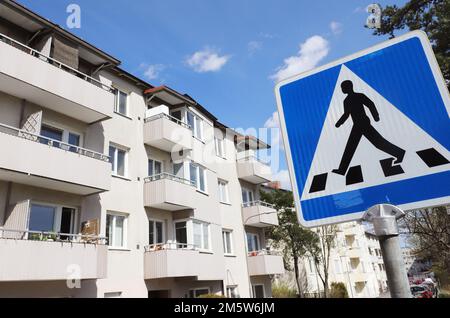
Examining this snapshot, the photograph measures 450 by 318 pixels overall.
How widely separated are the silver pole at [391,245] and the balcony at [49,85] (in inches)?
572

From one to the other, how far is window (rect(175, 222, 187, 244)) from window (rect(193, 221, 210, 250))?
61 centimetres

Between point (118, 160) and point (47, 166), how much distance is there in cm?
555

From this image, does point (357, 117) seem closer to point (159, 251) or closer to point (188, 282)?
→ point (159, 251)

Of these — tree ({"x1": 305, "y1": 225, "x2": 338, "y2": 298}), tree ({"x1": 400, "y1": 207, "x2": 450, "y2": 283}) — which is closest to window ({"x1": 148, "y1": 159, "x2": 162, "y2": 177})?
tree ({"x1": 400, "y1": 207, "x2": 450, "y2": 283})

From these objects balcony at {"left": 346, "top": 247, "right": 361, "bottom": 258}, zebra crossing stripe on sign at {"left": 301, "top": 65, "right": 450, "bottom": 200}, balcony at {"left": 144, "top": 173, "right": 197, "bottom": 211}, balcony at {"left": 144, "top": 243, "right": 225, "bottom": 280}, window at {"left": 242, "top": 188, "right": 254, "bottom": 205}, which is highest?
window at {"left": 242, "top": 188, "right": 254, "bottom": 205}

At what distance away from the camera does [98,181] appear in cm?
1506

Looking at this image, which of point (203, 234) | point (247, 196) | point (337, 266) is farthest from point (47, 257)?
point (337, 266)

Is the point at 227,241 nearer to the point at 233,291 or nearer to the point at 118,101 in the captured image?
the point at 233,291

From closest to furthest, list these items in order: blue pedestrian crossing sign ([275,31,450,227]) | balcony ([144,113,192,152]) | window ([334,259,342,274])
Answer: blue pedestrian crossing sign ([275,31,450,227]) < balcony ([144,113,192,152]) < window ([334,259,342,274])

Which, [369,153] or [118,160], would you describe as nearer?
[369,153]

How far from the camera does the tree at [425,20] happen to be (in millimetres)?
13344

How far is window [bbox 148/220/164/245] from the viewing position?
1943cm

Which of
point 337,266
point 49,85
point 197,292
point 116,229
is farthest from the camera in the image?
point 337,266

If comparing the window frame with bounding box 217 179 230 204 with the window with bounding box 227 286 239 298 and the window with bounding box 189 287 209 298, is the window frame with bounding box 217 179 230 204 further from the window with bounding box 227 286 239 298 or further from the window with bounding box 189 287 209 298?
the window with bounding box 189 287 209 298
